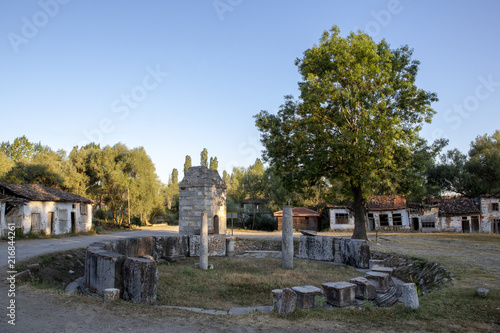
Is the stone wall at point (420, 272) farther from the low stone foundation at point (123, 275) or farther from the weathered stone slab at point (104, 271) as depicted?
the weathered stone slab at point (104, 271)

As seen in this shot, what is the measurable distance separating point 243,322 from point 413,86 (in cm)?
1794

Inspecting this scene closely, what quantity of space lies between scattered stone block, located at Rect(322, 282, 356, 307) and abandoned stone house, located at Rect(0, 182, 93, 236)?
22327 mm

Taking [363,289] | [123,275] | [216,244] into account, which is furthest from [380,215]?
[123,275]

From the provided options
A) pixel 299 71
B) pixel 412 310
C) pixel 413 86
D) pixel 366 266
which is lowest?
pixel 366 266

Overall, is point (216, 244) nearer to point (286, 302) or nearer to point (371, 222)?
point (286, 302)

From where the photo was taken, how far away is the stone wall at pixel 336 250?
14.1 metres

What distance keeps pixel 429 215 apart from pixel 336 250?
1090 inches

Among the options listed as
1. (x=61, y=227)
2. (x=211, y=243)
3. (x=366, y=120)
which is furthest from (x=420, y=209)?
(x=61, y=227)

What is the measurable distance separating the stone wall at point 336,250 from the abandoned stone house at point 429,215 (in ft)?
84.2

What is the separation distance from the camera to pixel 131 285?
7.97m

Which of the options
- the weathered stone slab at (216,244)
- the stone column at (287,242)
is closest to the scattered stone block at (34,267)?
the weathered stone slab at (216,244)

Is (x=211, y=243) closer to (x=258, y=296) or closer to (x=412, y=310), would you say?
(x=258, y=296)

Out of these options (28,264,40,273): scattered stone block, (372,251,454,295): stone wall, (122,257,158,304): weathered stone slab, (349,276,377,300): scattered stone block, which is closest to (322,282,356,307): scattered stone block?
(349,276,377,300): scattered stone block

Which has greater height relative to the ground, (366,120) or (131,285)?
(366,120)
